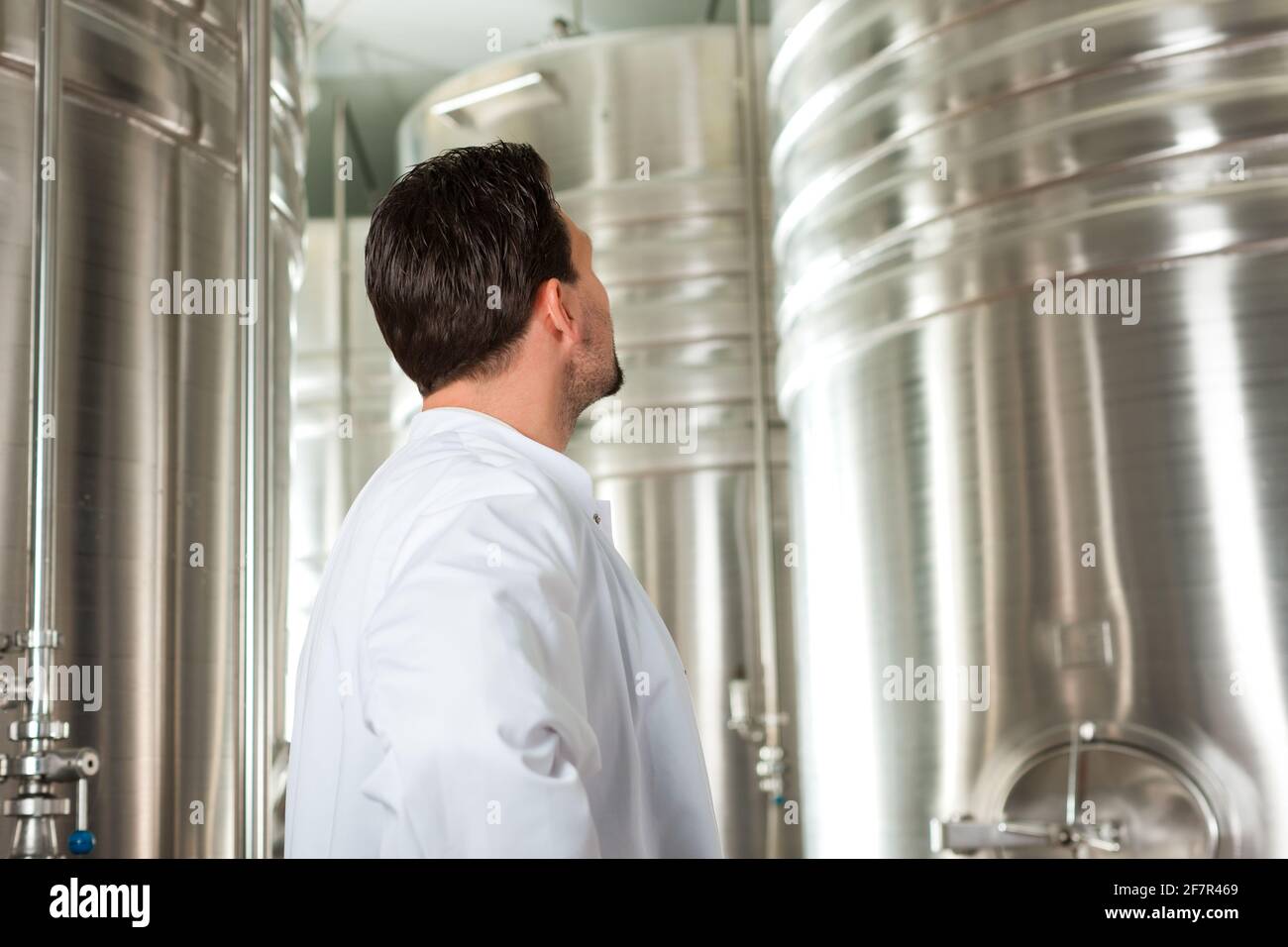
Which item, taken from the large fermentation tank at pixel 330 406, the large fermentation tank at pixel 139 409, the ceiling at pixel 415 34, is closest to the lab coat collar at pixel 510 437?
the large fermentation tank at pixel 139 409

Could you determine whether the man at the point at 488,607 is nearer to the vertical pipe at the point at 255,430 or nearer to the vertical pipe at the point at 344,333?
the vertical pipe at the point at 255,430

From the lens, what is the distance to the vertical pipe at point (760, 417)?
430cm

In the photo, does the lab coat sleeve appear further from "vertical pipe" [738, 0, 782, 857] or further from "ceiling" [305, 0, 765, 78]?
"ceiling" [305, 0, 765, 78]

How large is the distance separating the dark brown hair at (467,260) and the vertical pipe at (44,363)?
3.37ft

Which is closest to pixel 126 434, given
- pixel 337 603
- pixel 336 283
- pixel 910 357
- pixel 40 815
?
pixel 40 815

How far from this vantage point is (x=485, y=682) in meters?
1.04

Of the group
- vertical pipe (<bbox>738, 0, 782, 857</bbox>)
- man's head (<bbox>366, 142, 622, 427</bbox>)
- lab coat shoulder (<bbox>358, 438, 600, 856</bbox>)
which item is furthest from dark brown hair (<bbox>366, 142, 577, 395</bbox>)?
vertical pipe (<bbox>738, 0, 782, 857</bbox>)

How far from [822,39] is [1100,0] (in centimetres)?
87

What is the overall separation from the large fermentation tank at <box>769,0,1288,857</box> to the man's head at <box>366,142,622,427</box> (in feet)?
5.38

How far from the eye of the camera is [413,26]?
673cm

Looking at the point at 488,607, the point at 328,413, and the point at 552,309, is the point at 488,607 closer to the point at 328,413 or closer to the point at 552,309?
the point at 552,309

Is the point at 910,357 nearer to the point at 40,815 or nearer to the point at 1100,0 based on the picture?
the point at 1100,0

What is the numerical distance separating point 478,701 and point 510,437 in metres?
0.37

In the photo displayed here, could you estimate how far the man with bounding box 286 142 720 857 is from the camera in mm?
1036
